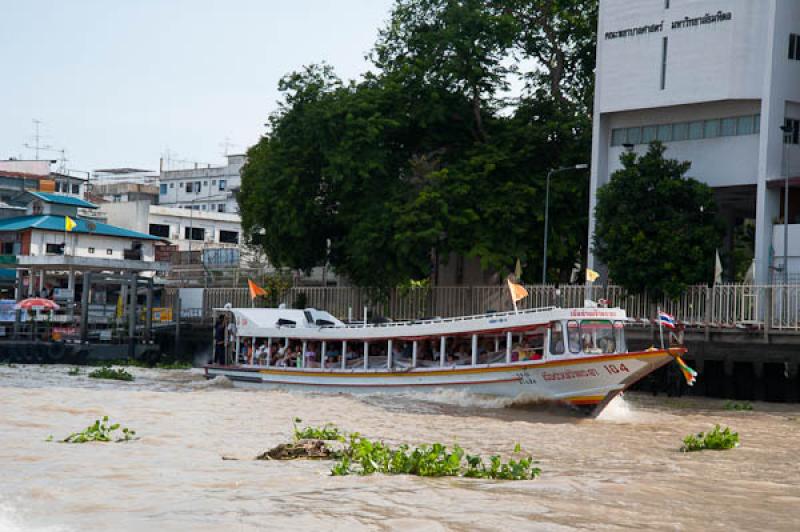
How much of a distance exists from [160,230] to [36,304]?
32242 mm

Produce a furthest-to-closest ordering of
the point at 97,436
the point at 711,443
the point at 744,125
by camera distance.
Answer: the point at 744,125 → the point at 711,443 → the point at 97,436

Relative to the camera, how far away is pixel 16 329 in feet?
152

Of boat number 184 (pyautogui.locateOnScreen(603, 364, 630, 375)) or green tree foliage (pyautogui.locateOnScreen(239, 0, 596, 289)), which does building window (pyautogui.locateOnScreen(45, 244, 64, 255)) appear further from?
boat number 184 (pyautogui.locateOnScreen(603, 364, 630, 375))

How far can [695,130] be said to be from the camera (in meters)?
39.6

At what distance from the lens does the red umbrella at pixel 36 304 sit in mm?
45781

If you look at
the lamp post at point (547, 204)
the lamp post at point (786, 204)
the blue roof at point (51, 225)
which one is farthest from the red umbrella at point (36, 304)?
the lamp post at point (786, 204)

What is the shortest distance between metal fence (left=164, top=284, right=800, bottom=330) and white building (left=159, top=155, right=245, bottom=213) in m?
39.3

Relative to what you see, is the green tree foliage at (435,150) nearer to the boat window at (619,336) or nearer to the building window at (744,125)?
the building window at (744,125)

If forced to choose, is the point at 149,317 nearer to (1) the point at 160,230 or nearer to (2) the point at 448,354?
(2) the point at 448,354

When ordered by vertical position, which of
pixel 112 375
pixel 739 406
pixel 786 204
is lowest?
pixel 112 375

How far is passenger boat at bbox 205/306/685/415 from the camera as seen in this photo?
26.6 m

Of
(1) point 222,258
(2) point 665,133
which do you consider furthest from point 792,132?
(1) point 222,258

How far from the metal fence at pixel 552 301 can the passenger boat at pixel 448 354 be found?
171cm

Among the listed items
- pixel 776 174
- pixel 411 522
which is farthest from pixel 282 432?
pixel 776 174
